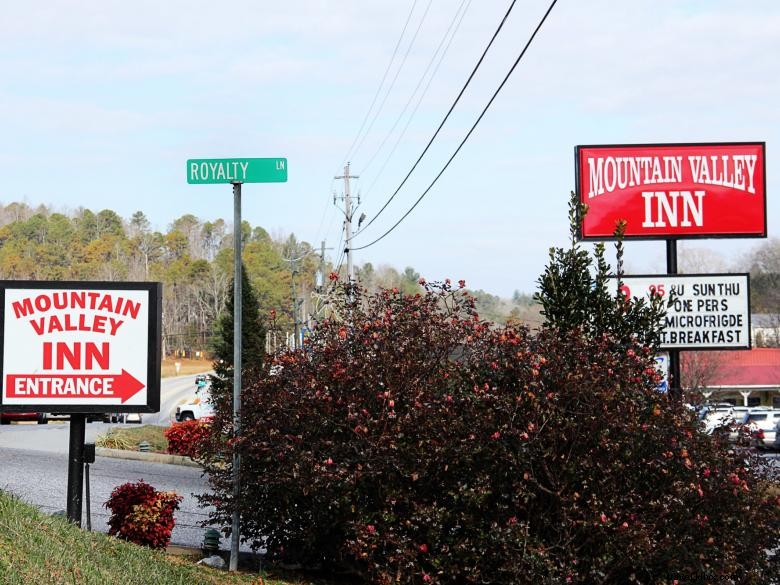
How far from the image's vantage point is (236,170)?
10234 millimetres

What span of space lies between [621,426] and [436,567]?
6.36 feet

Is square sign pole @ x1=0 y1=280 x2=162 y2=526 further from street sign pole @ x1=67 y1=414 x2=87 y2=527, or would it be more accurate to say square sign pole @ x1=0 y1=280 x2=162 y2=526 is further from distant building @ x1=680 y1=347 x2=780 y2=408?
distant building @ x1=680 y1=347 x2=780 y2=408

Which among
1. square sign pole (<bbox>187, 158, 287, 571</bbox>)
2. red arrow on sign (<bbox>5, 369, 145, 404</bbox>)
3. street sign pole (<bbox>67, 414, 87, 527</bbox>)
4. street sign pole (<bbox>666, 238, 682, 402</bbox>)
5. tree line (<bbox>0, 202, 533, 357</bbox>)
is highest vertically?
tree line (<bbox>0, 202, 533, 357</bbox>)

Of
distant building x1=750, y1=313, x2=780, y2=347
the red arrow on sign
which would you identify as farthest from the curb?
distant building x1=750, y1=313, x2=780, y2=347

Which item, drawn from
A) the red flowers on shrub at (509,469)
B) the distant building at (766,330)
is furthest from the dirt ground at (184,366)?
the red flowers on shrub at (509,469)

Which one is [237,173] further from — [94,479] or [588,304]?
[94,479]

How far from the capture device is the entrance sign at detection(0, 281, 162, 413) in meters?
9.95

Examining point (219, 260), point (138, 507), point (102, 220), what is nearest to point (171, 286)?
point (219, 260)

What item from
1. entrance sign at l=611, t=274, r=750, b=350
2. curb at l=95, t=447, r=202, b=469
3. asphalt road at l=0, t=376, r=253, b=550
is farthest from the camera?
curb at l=95, t=447, r=202, b=469

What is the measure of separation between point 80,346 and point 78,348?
0.03m

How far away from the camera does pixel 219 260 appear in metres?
166

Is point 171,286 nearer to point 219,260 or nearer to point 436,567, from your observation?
point 219,260

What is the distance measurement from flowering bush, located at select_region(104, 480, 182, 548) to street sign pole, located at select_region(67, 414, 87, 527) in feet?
1.86

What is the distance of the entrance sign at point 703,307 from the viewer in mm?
13773
